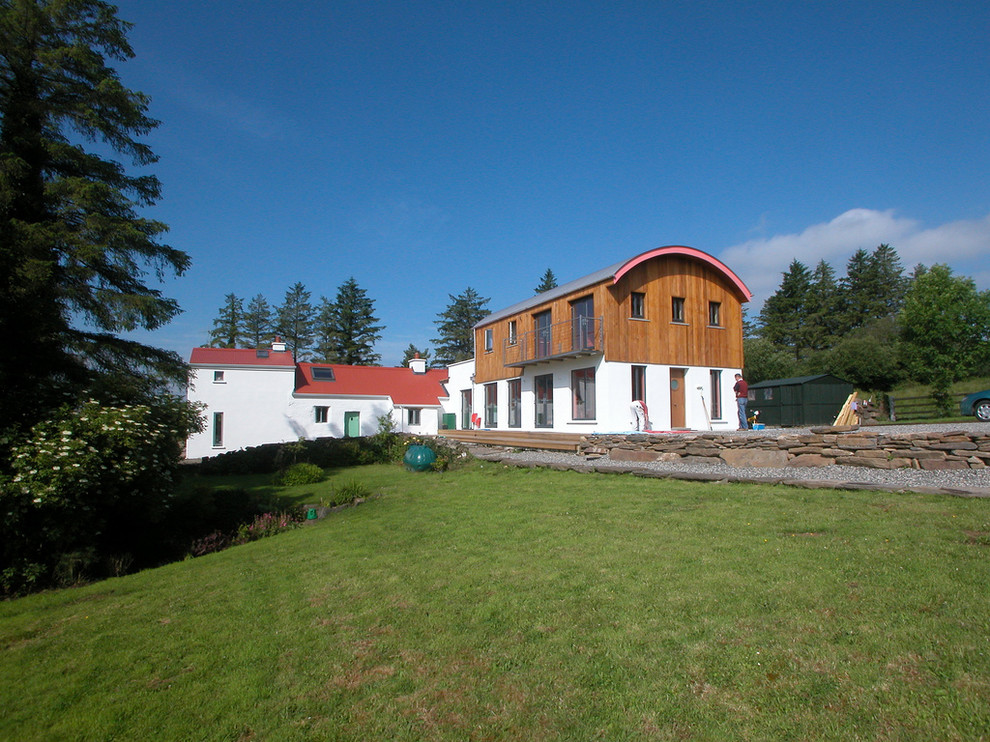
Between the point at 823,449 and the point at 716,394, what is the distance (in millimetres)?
10441

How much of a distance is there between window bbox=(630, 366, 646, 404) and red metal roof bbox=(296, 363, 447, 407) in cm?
1970

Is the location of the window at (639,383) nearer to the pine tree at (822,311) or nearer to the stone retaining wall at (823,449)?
the stone retaining wall at (823,449)

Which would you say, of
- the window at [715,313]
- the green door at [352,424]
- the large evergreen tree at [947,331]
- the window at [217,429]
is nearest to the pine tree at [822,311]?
the large evergreen tree at [947,331]

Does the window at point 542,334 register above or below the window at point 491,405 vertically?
above

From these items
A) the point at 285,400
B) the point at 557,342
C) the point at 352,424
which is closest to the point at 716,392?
the point at 557,342

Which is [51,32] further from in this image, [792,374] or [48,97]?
[792,374]

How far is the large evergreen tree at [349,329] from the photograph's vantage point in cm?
5959

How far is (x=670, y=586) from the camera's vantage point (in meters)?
4.70

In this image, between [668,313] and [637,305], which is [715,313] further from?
[637,305]

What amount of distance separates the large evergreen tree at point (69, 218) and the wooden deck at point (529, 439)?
35.9 feet

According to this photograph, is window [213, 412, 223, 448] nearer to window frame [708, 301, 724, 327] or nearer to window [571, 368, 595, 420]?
window [571, 368, 595, 420]

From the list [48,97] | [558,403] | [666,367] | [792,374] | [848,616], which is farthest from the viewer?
[792,374]

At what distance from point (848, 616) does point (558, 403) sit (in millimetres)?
17843

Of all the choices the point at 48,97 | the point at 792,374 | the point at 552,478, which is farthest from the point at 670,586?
the point at 792,374
